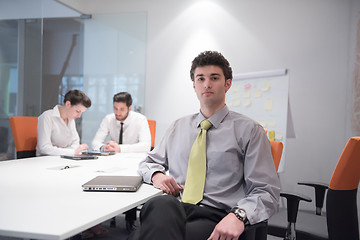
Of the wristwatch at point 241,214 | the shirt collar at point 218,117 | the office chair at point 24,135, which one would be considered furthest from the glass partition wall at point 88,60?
the wristwatch at point 241,214

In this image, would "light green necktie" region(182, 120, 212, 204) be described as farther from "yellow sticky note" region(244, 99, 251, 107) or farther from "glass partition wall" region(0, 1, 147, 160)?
"glass partition wall" region(0, 1, 147, 160)

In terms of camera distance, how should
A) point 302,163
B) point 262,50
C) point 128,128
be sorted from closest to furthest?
point 128,128 → point 302,163 → point 262,50

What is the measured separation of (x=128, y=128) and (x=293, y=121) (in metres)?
2.12

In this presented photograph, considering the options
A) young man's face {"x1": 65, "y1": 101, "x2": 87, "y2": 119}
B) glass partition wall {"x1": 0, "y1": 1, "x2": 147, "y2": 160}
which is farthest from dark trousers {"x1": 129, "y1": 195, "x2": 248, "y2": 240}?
glass partition wall {"x1": 0, "y1": 1, "x2": 147, "y2": 160}

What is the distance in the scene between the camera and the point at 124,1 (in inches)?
189

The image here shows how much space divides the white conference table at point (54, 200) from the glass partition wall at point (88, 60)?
2.57 m

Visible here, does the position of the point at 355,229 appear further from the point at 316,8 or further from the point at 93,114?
the point at 93,114

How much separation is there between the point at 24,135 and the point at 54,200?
5.42 ft

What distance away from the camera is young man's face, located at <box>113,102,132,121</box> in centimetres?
358

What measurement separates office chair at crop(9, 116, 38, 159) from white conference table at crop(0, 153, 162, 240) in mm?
562

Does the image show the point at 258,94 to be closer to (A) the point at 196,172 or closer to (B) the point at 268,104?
(B) the point at 268,104

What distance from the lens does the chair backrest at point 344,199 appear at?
5.14 ft

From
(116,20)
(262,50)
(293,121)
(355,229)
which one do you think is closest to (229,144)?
(355,229)

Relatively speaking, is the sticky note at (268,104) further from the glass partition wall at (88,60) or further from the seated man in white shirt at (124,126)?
the glass partition wall at (88,60)
